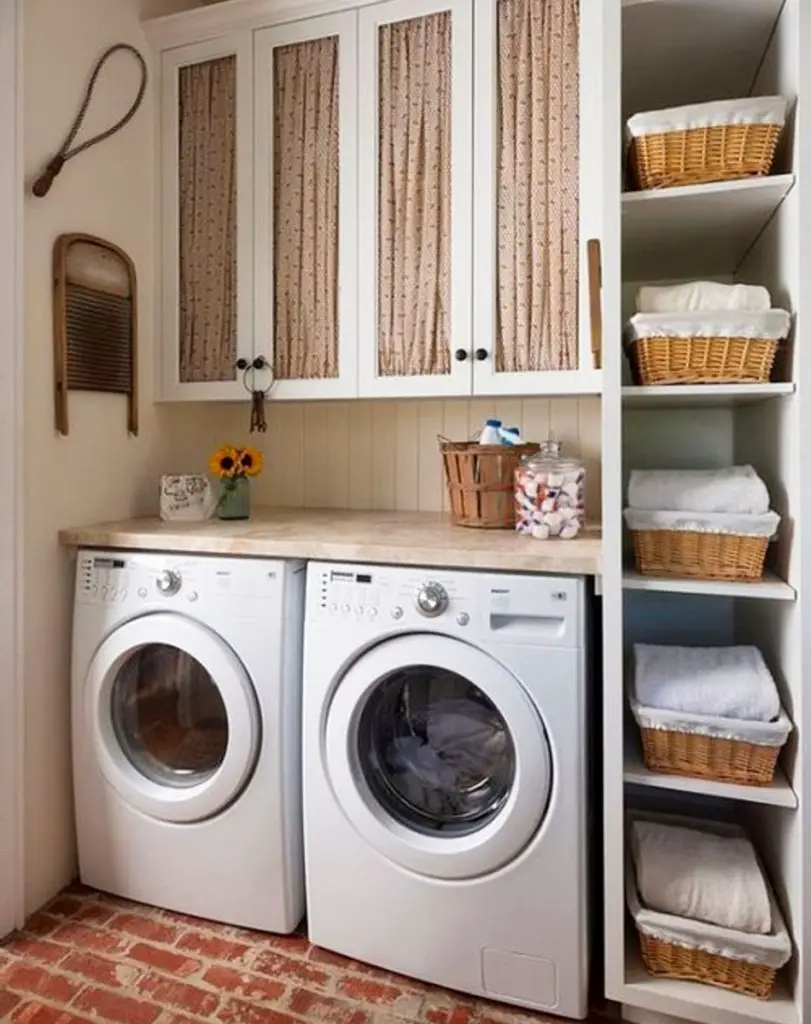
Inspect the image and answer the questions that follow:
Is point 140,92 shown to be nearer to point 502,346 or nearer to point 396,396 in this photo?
point 396,396

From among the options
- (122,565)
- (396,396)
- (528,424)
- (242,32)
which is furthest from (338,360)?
(242,32)

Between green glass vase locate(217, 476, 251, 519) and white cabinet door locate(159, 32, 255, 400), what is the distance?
26cm

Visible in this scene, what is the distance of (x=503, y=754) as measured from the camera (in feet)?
5.26

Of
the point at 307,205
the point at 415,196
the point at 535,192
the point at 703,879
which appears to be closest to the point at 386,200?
the point at 415,196

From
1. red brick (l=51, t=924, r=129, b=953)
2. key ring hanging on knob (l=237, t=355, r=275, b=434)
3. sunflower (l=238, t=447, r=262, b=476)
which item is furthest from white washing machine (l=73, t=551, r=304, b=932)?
key ring hanging on knob (l=237, t=355, r=275, b=434)

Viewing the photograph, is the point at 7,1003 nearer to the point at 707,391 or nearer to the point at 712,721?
the point at 712,721

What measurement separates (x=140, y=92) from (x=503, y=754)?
6.81ft

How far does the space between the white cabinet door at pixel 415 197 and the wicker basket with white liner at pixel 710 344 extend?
0.58 m

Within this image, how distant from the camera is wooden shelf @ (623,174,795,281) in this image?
1361 mm

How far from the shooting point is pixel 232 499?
2.08m

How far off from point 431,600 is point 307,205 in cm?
121

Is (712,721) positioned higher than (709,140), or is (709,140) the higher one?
(709,140)

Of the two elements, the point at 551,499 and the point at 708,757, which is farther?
the point at 551,499

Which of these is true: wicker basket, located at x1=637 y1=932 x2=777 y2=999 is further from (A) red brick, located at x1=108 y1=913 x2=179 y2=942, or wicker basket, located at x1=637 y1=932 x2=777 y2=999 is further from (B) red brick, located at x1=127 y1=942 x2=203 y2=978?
(A) red brick, located at x1=108 y1=913 x2=179 y2=942
